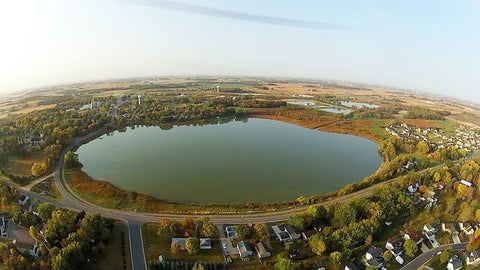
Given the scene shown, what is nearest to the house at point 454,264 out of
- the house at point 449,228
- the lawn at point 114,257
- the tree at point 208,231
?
the house at point 449,228

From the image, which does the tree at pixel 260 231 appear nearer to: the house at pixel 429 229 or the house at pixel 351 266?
the house at pixel 351 266

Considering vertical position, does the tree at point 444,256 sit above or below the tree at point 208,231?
below

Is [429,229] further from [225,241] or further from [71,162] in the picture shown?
[71,162]

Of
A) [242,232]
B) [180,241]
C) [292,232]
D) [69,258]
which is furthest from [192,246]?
[292,232]

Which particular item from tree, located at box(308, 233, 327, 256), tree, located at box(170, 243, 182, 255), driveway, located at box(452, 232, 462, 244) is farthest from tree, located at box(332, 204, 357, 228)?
tree, located at box(170, 243, 182, 255)

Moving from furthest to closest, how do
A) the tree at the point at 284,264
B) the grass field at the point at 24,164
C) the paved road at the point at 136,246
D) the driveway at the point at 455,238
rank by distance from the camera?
1. the grass field at the point at 24,164
2. the driveway at the point at 455,238
3. the paved road at the point at 136,246
4. the tree at the point at 284,264

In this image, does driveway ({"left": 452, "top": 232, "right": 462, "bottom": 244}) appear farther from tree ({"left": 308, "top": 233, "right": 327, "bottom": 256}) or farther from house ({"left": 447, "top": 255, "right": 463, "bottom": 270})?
tree ({"left": 308, "top": 233, "right": 327, "bottom": 256})
